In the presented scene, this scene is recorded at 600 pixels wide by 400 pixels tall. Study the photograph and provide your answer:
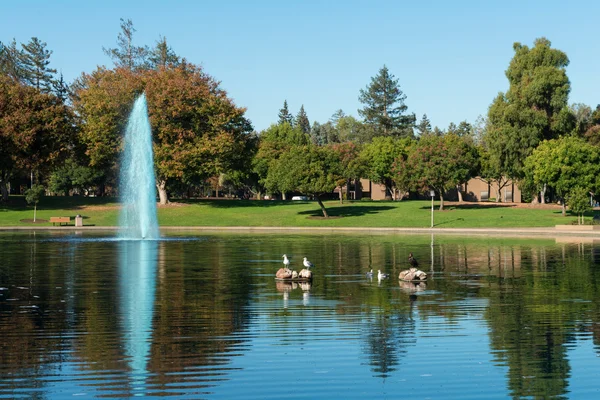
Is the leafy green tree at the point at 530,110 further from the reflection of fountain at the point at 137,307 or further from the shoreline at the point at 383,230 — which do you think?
the reflection of fountain at the point at 137,307

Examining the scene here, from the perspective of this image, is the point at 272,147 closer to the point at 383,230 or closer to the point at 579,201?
the point at 383,230

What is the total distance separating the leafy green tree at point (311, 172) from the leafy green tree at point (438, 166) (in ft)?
28.3

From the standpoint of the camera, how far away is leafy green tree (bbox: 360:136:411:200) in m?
115

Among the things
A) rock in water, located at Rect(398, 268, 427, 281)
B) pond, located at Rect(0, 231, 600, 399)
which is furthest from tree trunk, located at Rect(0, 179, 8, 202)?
rock in water, located at Rect(398, 268, 427, 281)

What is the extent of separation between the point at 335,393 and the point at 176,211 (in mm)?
70899

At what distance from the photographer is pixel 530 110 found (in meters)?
84.6

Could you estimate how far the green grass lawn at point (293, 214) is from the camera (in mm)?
71938

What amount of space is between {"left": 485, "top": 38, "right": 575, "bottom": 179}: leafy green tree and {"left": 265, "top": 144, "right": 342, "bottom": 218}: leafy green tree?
1903 centimetres

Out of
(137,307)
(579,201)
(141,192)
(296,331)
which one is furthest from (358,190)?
(296,331)

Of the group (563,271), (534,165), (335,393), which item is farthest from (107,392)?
(534,165)

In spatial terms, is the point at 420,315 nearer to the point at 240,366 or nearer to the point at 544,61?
the point at 240,366

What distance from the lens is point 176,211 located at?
8138 cm

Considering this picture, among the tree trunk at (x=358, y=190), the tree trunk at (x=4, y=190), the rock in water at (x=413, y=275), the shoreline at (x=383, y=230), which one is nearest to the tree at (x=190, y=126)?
the shoreline at (x=383, y=230)

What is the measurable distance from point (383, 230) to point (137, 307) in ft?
156
